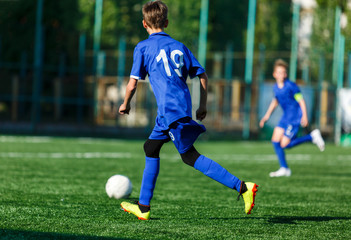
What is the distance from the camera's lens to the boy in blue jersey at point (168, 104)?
465 cm

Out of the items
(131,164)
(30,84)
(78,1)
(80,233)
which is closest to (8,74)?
(30,84)

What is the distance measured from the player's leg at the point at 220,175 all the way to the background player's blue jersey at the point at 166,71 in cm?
34

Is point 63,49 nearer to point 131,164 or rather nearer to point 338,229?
point 131,164

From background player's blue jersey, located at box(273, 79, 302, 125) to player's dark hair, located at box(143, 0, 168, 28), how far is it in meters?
5.39

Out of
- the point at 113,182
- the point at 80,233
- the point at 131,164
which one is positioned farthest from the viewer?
the point at 131,164

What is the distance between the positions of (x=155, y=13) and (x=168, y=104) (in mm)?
782

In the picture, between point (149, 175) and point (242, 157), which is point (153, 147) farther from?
point (242, 157)

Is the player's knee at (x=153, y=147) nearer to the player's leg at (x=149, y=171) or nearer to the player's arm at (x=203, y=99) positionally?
the player's leg at (x=149, y=171)

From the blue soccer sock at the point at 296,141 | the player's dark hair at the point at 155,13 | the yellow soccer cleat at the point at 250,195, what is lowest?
the blue soccer sock at the point at 296,141

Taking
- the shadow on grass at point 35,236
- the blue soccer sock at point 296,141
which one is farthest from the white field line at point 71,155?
the shadow on grass at point 35,236

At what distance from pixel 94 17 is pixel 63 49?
2649 mm

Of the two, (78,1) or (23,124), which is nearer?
(23,124)

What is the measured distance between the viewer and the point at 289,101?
988 centimetres

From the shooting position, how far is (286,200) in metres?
6.42
